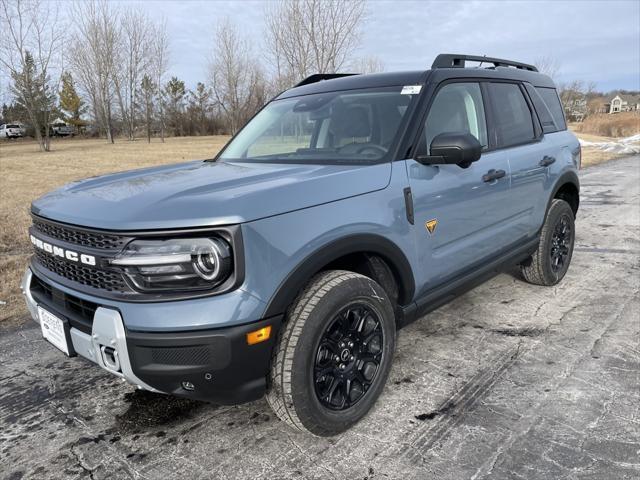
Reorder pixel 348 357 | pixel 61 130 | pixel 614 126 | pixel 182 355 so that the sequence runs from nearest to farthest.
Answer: pixel 182 355 < pixel 348 357 < pixel 614 126 < pixel 61 130

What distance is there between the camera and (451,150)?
8.58 ft

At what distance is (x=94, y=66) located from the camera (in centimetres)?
4109

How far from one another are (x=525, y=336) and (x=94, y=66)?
45678 mm

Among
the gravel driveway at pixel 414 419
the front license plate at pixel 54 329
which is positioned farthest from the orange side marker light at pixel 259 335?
the front license plate at pixel 54 329

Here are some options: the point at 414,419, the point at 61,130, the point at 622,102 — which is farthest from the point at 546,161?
the point at 622,102

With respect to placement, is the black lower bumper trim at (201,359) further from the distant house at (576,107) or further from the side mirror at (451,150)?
the distant house at (576,107)

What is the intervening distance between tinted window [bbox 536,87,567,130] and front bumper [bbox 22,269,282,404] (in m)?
3.60

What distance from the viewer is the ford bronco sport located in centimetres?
191

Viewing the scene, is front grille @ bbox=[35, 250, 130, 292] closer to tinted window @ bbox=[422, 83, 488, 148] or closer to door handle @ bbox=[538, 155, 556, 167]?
tinted window @ bbox=[422, 83, 488, 148]

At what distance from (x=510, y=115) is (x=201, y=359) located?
9.93 ft

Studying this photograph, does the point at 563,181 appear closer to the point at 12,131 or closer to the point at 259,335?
the point at 259,335

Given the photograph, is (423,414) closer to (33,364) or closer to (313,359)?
(313,359)

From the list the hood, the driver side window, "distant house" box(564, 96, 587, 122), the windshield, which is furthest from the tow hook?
"distant house" box(564, 96, 587, 122)

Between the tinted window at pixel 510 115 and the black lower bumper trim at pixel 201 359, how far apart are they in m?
2.47
